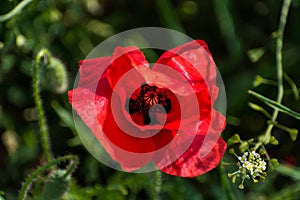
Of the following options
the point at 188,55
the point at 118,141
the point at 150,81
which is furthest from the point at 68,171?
the point at 188,55

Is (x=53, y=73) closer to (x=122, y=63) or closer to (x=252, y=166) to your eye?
(x=122, y=63)

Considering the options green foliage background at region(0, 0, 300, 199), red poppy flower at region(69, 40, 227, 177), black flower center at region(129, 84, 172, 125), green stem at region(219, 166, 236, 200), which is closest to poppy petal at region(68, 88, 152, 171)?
red poppy flower at region(69, 40, 227, 177)

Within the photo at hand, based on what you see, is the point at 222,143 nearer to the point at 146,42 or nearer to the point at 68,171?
the point at 68,171

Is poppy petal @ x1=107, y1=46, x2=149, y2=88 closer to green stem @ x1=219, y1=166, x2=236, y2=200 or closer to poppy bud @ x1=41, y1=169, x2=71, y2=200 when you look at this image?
poppy bud @ x1=41, y1=169, x2=71, y2=200

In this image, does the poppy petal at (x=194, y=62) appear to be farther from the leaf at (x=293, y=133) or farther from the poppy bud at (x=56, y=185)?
the poppy bud at (x=56, y=185)

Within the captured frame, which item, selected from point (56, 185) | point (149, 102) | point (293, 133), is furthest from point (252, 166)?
point (56, 185)
